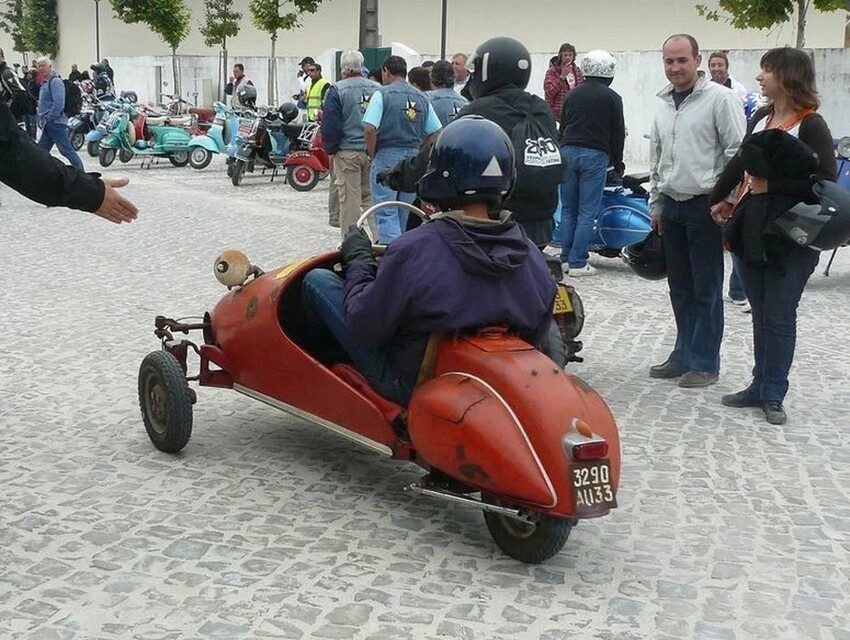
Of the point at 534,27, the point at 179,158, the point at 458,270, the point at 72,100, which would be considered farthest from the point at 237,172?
the point at 534,27

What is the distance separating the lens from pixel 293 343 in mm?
5031

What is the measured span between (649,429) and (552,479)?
217cm

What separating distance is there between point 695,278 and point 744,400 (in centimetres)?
73

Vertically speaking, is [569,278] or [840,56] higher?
[840,56]

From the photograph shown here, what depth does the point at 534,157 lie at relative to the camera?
19.7ft

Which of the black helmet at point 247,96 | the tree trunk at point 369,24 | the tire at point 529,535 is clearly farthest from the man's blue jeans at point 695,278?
the black helmet at point 247,96

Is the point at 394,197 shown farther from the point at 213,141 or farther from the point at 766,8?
the point at 766,8

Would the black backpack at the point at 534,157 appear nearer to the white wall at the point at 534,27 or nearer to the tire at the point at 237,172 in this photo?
the tire at the point at 237,172

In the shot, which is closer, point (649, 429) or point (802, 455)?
point (802, 455)

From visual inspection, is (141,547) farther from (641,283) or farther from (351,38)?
(351,38)

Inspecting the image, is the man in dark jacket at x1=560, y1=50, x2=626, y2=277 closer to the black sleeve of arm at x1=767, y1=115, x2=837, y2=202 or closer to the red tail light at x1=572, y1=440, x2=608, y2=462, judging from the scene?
the black sleeve of arm at x1=767, y1=115, x2=837, y2=202

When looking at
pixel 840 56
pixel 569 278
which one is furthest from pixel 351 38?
pixel 569 278

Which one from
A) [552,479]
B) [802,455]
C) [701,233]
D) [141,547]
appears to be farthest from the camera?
[701,233]

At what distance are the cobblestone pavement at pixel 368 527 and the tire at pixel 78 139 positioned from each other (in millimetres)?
16483
